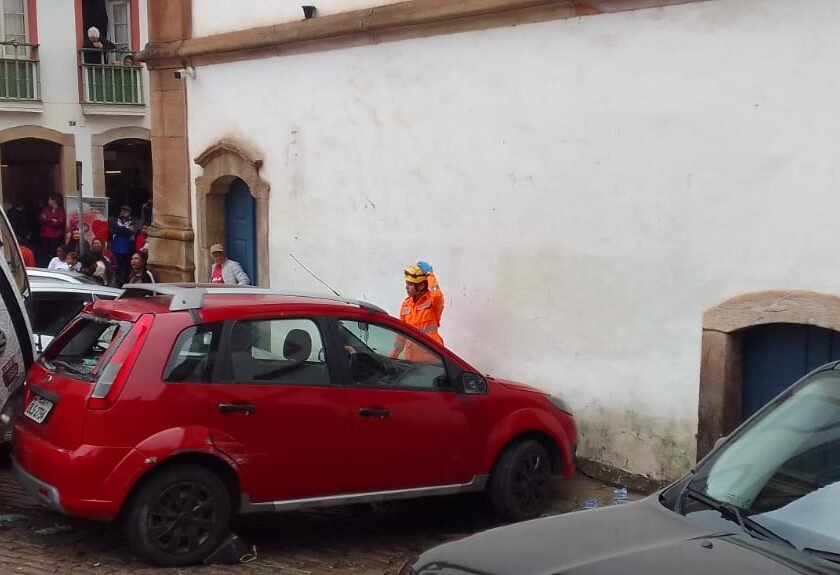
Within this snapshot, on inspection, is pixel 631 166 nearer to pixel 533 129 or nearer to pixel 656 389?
pixel 533 129

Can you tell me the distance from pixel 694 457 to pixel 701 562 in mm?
4999

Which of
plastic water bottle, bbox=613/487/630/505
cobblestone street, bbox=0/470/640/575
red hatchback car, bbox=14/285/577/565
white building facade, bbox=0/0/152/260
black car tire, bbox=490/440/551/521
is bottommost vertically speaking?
plastic water bottle, bbox=613/487/630/505

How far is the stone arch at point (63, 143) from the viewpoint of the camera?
24784 mm

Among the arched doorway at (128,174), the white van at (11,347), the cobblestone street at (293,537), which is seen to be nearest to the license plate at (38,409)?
the white van at (11,347)

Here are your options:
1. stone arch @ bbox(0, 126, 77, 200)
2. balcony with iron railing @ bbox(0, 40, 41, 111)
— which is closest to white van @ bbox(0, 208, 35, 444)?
balcony with iron railing @ bbox(0, 40, 41, 111)

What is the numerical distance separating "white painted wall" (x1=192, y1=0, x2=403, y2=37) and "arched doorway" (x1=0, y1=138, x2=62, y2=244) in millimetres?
13434

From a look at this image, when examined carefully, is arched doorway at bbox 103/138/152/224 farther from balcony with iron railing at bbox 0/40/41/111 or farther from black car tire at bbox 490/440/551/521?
black car tire at bbox 490/440/551/521

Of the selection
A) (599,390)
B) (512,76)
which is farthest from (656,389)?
(512,76)

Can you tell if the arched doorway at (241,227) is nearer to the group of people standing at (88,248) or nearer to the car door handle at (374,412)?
the group of people standing at (88,248)

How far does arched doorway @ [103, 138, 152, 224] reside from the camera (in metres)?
27.1

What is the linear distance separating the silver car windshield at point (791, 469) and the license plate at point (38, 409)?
12.9 ft

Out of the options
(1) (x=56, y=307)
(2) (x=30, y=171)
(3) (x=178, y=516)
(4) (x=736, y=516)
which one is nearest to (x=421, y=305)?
(1) (x=56, y=307)

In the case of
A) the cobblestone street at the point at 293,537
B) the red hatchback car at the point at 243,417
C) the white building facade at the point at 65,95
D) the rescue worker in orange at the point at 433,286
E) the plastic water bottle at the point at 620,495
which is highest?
the white building facade at the point at 65,95

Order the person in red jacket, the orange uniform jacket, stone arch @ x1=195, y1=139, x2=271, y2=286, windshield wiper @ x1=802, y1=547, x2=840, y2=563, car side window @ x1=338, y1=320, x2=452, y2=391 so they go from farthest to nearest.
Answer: the person in red jacket < stone arch @ x1=195, y1=139, x2=271, y2=286 < the orange uniform jacket < car side window @ x1=338, y1=320, x2=452, y2=391 < windshield wiper @ x1=802, y1=547, x2=840, y2=563
